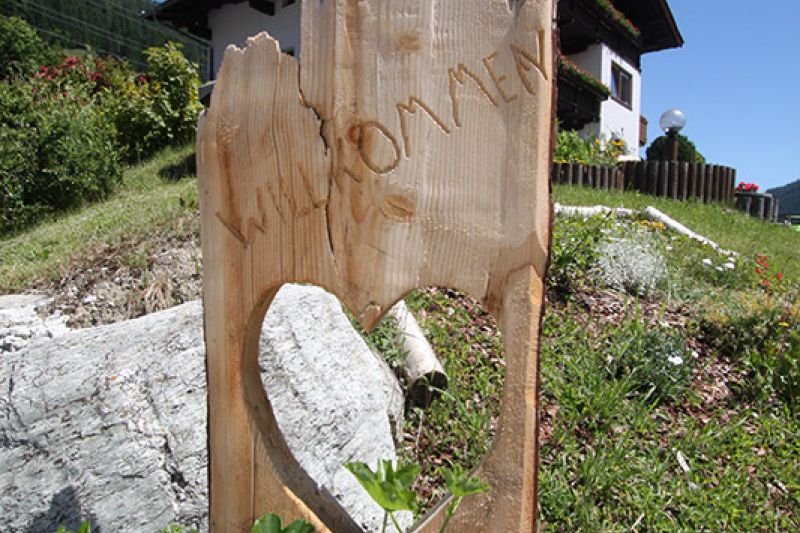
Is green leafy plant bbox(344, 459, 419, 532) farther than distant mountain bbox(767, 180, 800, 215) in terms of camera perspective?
No

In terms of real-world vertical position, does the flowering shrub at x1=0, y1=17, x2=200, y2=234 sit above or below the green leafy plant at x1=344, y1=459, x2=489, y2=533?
above

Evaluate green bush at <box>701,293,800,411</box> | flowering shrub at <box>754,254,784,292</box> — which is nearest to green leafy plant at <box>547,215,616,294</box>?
green bush at <box>701,293,800,411</box>

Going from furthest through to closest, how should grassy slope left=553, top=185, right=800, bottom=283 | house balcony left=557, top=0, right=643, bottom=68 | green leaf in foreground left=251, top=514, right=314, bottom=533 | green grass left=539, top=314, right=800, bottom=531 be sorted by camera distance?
house balcony left=557, top=0, right=643, bottom=68
grassy slope left=553, top=185, right=800, bottom=283
green grass left=539, top=314, right=800, bottom=531
green leaf in foreground left=251, top=514, right=314, bottom=533

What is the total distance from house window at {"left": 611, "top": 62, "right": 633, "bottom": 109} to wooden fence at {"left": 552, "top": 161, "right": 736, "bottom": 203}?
7885mm

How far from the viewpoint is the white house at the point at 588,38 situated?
578 inches

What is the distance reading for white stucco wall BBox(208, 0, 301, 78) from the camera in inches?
570

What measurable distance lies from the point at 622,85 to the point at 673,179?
32.0 feet

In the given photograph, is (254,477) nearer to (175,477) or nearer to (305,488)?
(305,488)

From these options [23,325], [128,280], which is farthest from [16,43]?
[23,325]

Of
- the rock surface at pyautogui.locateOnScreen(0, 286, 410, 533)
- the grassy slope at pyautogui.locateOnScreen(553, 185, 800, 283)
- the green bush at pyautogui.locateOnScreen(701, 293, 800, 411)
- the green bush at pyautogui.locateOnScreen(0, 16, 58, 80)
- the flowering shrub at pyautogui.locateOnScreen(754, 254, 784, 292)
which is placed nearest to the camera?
the rock surface at pyautogui.locateOnScreen(0, 286, 410, 533)

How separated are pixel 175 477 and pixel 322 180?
1.31 metres

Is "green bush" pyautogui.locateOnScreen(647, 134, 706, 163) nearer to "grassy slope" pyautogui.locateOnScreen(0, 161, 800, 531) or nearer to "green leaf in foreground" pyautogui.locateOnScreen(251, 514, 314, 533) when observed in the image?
"grassy slope" pyautogui.locateOnScreen(0, 161, 800, 531)

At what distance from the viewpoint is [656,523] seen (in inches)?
87.8

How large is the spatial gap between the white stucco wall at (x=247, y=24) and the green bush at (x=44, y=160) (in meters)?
6.67
